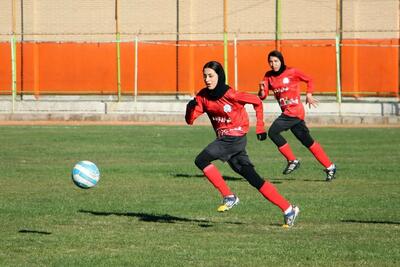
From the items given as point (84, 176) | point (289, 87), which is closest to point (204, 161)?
point (84, 176)

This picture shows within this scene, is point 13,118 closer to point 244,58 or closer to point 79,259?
point 244,58

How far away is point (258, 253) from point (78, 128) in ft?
75.9

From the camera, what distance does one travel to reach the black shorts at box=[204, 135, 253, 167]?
1302cm

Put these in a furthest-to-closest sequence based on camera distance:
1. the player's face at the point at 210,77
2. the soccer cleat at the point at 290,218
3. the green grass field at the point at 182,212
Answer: the player's face at the point at 210,77
the soccer cleat at the point at 290,218
the green grass field at the point at 182,212

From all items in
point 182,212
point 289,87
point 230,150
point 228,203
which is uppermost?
point 289,87

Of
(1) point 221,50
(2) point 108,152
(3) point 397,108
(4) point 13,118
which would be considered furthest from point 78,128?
(1) point 221,50

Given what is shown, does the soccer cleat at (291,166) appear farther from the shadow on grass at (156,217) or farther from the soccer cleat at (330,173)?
the shadow on grass at (156,217)

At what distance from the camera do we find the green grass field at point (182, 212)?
34.1 ft

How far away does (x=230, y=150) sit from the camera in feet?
42.7

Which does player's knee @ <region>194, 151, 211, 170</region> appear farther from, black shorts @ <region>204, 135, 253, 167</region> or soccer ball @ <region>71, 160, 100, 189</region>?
soccer ball @ <region>71, 160, 100, 189</region>

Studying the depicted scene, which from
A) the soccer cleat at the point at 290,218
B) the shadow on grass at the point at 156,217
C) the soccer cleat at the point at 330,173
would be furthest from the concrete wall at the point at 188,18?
the soccer cleat at the point at 290,218

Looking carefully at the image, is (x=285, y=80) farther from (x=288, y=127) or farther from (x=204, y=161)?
(x=204, y=161)

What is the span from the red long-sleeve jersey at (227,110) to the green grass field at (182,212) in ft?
3.72

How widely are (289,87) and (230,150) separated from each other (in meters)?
5.89
